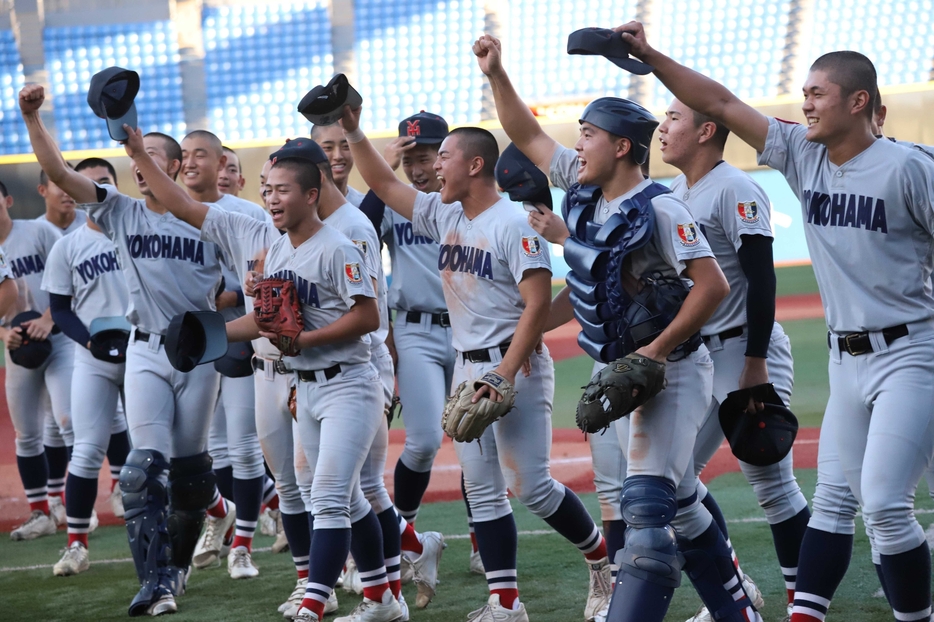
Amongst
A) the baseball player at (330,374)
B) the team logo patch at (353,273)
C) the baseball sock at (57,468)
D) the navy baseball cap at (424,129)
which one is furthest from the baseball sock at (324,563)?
the baseball sock at (57,468)

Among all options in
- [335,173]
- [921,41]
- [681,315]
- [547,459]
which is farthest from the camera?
[921,41]

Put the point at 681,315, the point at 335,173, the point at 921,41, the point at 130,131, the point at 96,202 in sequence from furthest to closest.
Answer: the point at 921,41 → the point at 335,173 → the point at 96,202 → the point at 130,131 → the point at 681,315

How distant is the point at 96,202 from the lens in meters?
4.52

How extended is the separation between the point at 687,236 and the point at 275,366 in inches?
72.0

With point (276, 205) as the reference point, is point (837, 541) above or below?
below

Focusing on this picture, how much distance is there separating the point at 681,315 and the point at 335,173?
2.51m

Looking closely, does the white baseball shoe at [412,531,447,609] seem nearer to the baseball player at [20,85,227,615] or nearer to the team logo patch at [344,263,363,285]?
the baseball player at [20,85,227,615]

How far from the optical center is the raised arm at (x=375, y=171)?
4152 millimetres

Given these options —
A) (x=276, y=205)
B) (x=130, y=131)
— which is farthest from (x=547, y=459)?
(x=130, y=131)

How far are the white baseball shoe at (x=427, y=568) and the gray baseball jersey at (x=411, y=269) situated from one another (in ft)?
3.59

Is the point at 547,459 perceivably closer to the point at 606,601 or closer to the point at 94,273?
the point at 606,601

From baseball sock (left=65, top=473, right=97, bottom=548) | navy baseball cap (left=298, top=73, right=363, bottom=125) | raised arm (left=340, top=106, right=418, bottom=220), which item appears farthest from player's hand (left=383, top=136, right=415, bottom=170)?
baseball sock (left=65, top=473, right=97, bottom=548)

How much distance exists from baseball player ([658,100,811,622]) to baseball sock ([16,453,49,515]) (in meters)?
4.35

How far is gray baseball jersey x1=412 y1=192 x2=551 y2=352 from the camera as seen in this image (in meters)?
3.81
